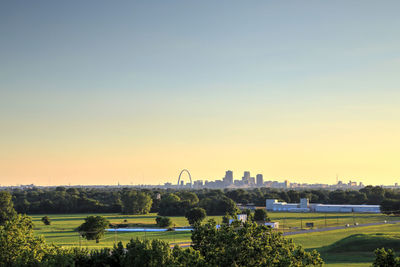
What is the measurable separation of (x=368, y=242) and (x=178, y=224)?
5169 cm

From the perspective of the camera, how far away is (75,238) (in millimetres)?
83062

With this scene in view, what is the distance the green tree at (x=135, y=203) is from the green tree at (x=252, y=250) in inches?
4694

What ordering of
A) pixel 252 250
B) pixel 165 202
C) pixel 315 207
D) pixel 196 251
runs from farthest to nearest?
1. pixel 315 207
2. pixel 165 202
3. pixel 196 251
4. pixel 252 250

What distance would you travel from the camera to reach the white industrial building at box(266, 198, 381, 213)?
149 m

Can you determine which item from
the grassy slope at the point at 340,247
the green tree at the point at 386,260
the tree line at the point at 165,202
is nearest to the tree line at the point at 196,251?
the green tree at the point at 386,260

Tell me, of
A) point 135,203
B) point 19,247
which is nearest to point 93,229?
point 19,247

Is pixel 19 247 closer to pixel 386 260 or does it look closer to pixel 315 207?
pixel 386 260

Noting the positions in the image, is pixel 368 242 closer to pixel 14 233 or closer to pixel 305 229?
pixel 305 229

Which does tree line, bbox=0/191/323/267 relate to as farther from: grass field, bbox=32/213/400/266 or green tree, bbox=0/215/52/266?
grass field, bbox=32/213/400/266

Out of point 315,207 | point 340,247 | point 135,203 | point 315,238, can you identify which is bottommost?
point 340,247

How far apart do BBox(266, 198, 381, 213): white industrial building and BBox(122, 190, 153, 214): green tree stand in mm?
43100

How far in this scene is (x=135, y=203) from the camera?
146000 mm

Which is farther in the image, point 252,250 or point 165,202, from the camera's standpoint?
point 165,202

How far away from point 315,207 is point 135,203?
59872mm
